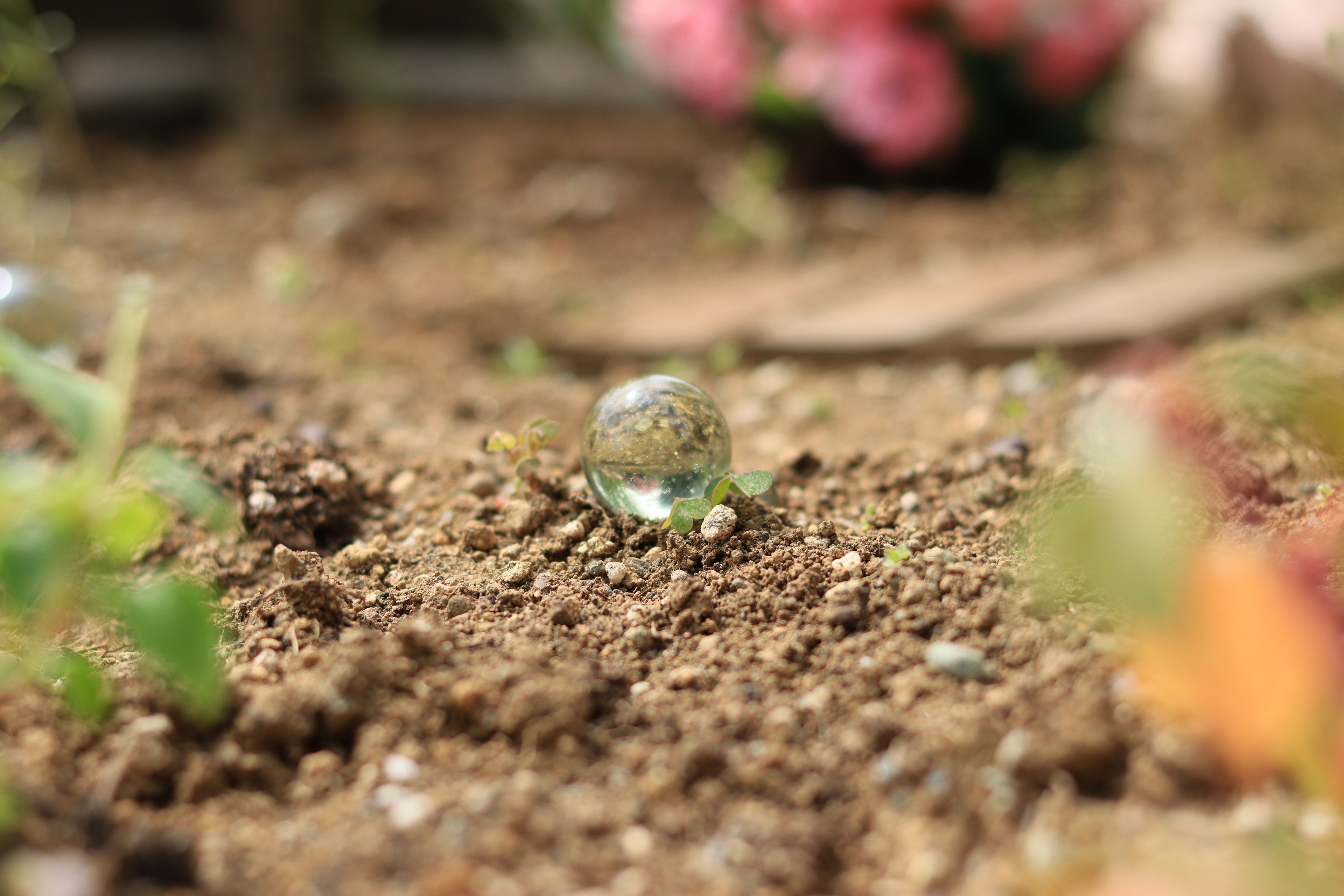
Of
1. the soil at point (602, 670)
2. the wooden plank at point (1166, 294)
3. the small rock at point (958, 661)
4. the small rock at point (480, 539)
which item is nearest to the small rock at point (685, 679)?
the soil at point (602, 670)

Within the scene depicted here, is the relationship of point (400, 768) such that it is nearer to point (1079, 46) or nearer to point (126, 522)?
point (126, 522)

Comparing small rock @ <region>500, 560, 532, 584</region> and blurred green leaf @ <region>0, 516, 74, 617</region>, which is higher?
small rock @ <region>500, 560, 532, 584</region>

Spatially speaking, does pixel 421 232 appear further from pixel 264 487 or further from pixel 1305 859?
pixel 1305 859

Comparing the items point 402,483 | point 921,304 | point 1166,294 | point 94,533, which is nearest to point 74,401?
point 94,533

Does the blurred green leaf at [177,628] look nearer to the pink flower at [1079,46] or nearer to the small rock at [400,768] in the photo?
the small rock at [400,768]

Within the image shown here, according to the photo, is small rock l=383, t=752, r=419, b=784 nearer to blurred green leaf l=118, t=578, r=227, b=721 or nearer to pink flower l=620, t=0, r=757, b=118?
blurred green leaf l=118, t=578, r=227, b=721

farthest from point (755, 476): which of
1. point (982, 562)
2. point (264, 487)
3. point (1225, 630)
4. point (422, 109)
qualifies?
point (422, 109)

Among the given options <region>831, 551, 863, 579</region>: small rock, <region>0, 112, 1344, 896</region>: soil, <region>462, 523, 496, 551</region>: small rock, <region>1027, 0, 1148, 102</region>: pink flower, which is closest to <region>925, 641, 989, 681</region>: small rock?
<region>0, 112, 1344, 896</region>: soil
